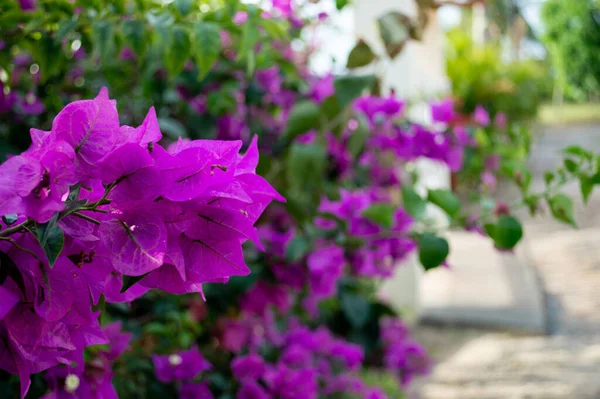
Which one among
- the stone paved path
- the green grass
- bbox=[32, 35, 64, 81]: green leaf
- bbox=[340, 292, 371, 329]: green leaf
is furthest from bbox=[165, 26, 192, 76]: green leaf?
the green grass

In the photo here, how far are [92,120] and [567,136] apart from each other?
10018 mm

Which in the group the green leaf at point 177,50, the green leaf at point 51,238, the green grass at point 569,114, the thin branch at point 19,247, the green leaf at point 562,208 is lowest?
the green grass at point 569,114

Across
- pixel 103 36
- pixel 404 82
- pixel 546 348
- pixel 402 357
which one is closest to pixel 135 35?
pixel 103 36

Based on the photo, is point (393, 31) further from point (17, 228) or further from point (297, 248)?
point (17, 228)

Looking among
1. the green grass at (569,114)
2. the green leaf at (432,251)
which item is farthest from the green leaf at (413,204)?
the green grass at (569,114)

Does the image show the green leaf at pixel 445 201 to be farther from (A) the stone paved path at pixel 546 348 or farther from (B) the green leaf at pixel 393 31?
(A) the stone paved path at pixel 546 348

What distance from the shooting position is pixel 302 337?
1454mm

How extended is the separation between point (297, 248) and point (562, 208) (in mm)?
427

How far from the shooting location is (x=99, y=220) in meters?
0.36

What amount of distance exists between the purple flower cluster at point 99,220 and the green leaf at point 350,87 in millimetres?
749

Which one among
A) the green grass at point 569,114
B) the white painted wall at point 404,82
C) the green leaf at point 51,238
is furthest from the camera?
the green grass at point 569,114

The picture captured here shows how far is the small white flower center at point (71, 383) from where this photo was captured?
0.55 metres

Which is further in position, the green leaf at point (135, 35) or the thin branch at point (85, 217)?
the green leaf at point (135, 35)

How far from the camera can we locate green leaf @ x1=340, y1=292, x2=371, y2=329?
5.39 ft
